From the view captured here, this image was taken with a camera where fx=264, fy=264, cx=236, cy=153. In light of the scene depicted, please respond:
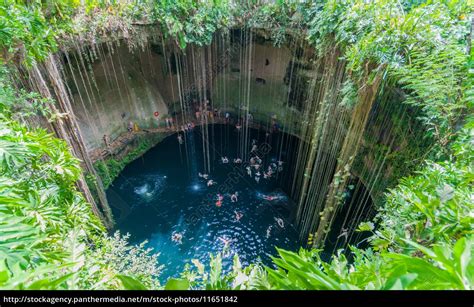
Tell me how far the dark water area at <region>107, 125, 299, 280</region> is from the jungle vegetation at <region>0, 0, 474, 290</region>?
2.04 meters

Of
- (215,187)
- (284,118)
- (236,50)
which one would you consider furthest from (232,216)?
(236,50)

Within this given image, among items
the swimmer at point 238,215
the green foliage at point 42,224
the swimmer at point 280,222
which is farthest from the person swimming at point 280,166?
the green foliage at point 42,224

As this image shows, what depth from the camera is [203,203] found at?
212 inches

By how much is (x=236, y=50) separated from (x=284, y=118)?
224cm

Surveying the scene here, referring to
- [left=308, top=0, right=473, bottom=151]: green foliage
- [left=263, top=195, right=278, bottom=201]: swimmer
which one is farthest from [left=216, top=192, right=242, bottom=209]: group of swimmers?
[left=308, top=0, right=473, bottom=151]: green foliage

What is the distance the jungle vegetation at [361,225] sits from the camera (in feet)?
2.48

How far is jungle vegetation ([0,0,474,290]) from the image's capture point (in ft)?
2.48

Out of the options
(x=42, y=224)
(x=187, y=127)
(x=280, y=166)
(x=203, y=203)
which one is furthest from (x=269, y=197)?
(x=42, y=224)

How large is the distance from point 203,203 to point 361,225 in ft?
12.6

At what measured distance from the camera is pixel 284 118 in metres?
7.27

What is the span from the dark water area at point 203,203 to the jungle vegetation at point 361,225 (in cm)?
204

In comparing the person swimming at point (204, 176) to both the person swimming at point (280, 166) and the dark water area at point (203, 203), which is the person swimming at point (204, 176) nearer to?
the dark water area at point (203, 203)
